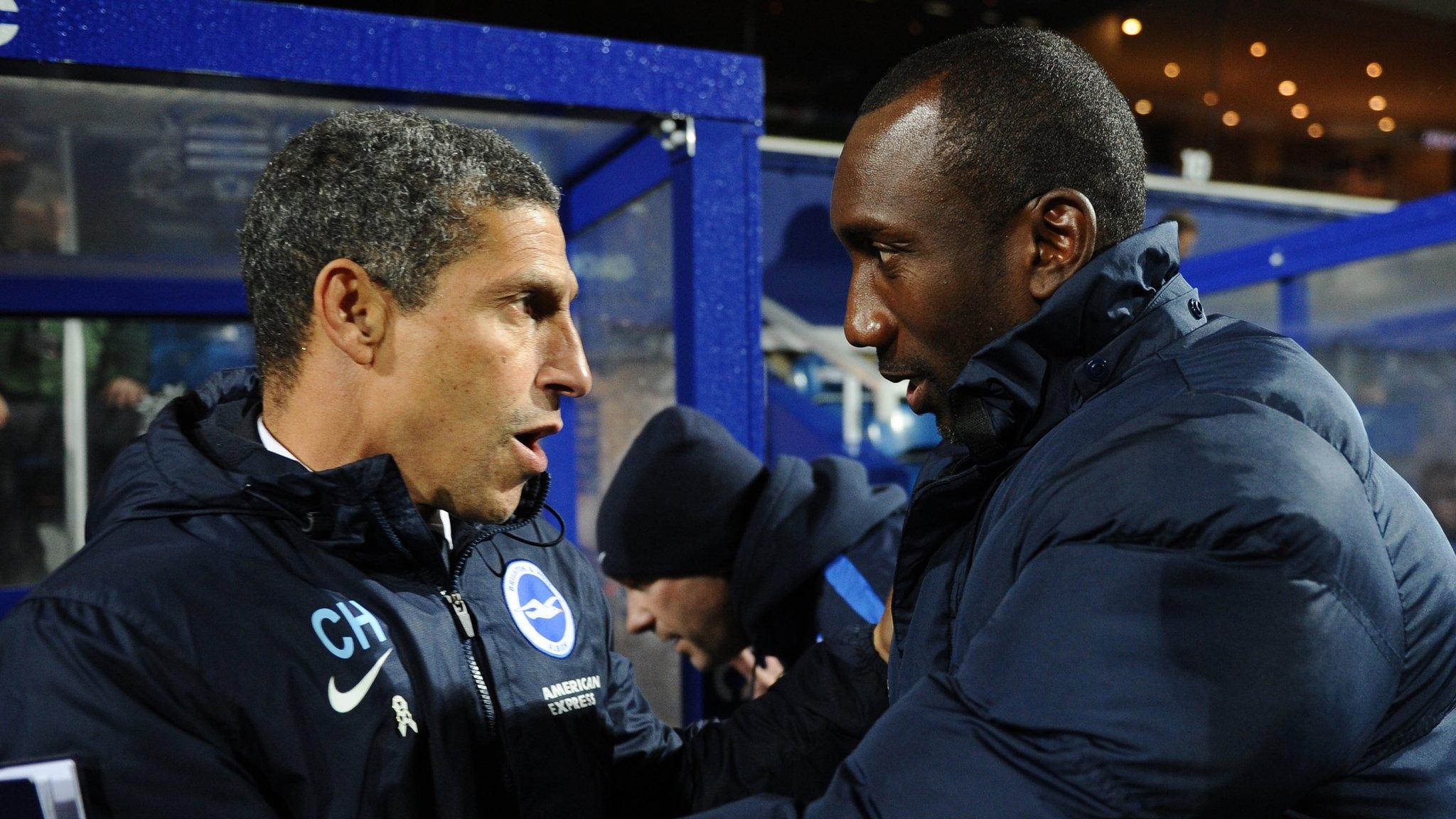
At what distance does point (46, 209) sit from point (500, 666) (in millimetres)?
1905

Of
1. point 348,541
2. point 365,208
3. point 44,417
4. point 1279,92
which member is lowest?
point 348,541

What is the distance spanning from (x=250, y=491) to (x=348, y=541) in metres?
0.13

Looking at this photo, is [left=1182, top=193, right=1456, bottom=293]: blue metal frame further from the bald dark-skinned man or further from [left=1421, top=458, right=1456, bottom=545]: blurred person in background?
the bald dark-skinned man

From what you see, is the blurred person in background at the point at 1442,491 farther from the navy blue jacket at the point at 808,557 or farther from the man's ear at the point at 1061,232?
the man's ear at the point at 1061,232

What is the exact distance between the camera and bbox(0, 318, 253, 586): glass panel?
10.4ft

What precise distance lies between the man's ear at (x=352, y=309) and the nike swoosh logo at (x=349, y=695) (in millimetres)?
391

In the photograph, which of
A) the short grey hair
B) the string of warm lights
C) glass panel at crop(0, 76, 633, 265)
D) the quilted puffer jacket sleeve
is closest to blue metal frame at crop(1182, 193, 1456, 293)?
glass panel at crop(0, 76, 633, 265)

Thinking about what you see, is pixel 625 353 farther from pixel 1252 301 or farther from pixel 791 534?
pixel 1252 301

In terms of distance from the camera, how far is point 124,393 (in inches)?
130

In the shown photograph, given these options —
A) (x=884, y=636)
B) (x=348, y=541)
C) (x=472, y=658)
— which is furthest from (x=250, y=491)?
(x=884, y=636)

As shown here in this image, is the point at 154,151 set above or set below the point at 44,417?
above

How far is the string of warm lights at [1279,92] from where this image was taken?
10.8 meters

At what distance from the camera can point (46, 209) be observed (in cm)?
257

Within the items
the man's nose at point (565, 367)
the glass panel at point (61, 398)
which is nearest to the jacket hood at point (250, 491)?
the man's nose at point (565, 367)
